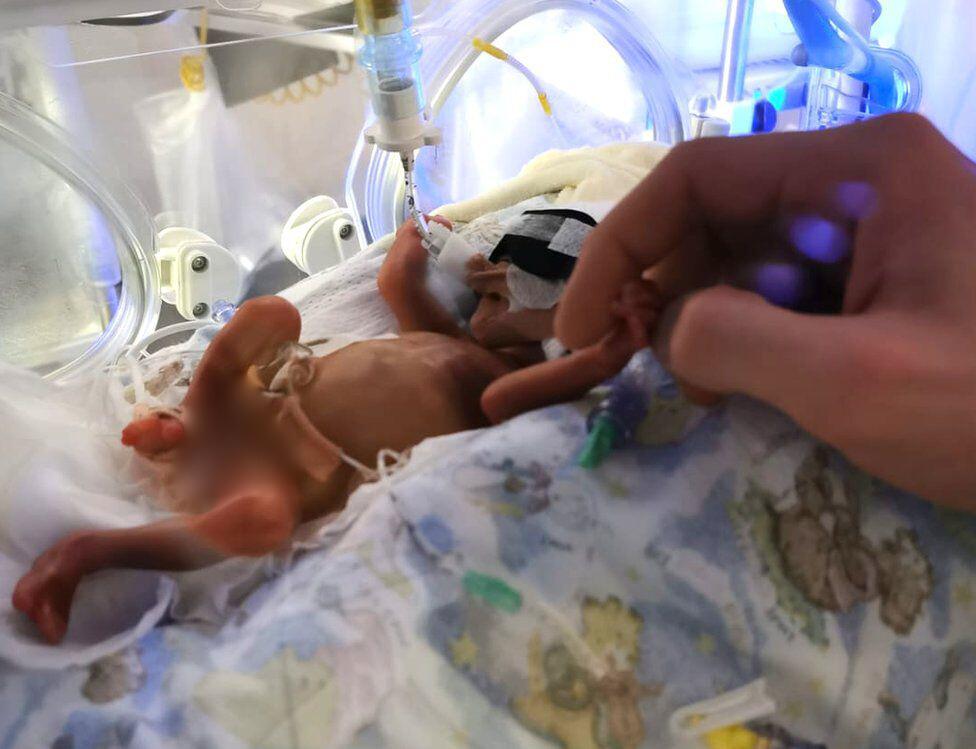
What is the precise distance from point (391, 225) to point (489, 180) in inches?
8.0

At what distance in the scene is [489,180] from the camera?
1.21 metres

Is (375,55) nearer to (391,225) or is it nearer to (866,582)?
(391,225)

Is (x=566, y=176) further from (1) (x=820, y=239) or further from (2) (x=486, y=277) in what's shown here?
(1) (x=820, y=239)

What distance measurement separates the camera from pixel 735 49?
1.11 meters

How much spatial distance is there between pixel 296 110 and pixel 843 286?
2.46ft

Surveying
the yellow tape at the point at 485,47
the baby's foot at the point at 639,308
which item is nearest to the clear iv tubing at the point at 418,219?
the yellow tape at the point at 485,47

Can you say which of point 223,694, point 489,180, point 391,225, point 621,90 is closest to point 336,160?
point 391,225

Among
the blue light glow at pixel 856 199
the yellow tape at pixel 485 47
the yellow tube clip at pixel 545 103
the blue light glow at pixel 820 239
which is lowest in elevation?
the yellow tube clip at pixel 545 103

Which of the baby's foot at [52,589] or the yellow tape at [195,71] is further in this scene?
the yellow tape at [195,71]

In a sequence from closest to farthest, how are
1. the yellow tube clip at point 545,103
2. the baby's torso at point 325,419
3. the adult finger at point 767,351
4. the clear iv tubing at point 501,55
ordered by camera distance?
1. the adult finger at point 767,351
2. the baby's torso at point 325,419
3. the clear iv tubing at point 501,55
4. the yellow tube clip at point 545,103

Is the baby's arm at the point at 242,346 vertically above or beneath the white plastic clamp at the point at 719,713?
above

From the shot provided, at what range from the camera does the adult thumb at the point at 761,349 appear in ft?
1.28

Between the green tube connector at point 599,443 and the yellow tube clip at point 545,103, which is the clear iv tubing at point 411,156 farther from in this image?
the green tube connector at point 599,443

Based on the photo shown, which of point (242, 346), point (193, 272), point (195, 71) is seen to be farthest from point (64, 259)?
point (242, 346)
